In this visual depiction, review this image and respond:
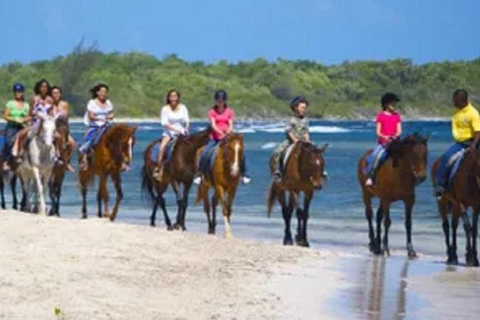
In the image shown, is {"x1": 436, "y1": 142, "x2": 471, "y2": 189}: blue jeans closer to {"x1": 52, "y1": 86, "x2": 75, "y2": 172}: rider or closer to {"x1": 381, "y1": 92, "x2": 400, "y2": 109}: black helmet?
{"x1": 381, "y1": 92, "x2": 400, "y2": 109}: black helmet

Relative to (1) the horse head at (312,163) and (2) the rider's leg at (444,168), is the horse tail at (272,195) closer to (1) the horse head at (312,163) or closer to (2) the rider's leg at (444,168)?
(1) the horse head at (312,163)

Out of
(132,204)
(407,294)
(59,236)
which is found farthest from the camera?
(132,204)

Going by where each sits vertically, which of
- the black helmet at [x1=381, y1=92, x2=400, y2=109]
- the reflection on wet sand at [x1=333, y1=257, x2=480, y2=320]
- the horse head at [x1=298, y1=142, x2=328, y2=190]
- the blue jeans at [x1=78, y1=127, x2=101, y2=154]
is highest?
the black helmet at [x1=381, y1=92, x2=400, y2=109]

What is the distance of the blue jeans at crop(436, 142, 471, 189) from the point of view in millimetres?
18047

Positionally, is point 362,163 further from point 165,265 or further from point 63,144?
point 165,265

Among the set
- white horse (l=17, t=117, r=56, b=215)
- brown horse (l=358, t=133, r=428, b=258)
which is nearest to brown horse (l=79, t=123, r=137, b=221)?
white horse (l=17, t=117, r=56, b=215)

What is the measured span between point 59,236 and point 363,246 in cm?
759

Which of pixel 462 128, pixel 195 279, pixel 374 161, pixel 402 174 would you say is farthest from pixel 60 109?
pixel 195 279

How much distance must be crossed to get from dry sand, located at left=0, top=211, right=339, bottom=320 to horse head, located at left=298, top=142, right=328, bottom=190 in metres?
1.56

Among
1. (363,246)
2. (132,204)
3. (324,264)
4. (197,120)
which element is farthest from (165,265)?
(197,120)

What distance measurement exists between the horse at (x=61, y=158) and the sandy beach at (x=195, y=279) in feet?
9.72

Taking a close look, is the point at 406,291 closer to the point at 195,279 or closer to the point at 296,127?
the point at 195,279

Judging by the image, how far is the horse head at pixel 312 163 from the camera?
64.2 feet

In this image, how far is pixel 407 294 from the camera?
14.3 m
